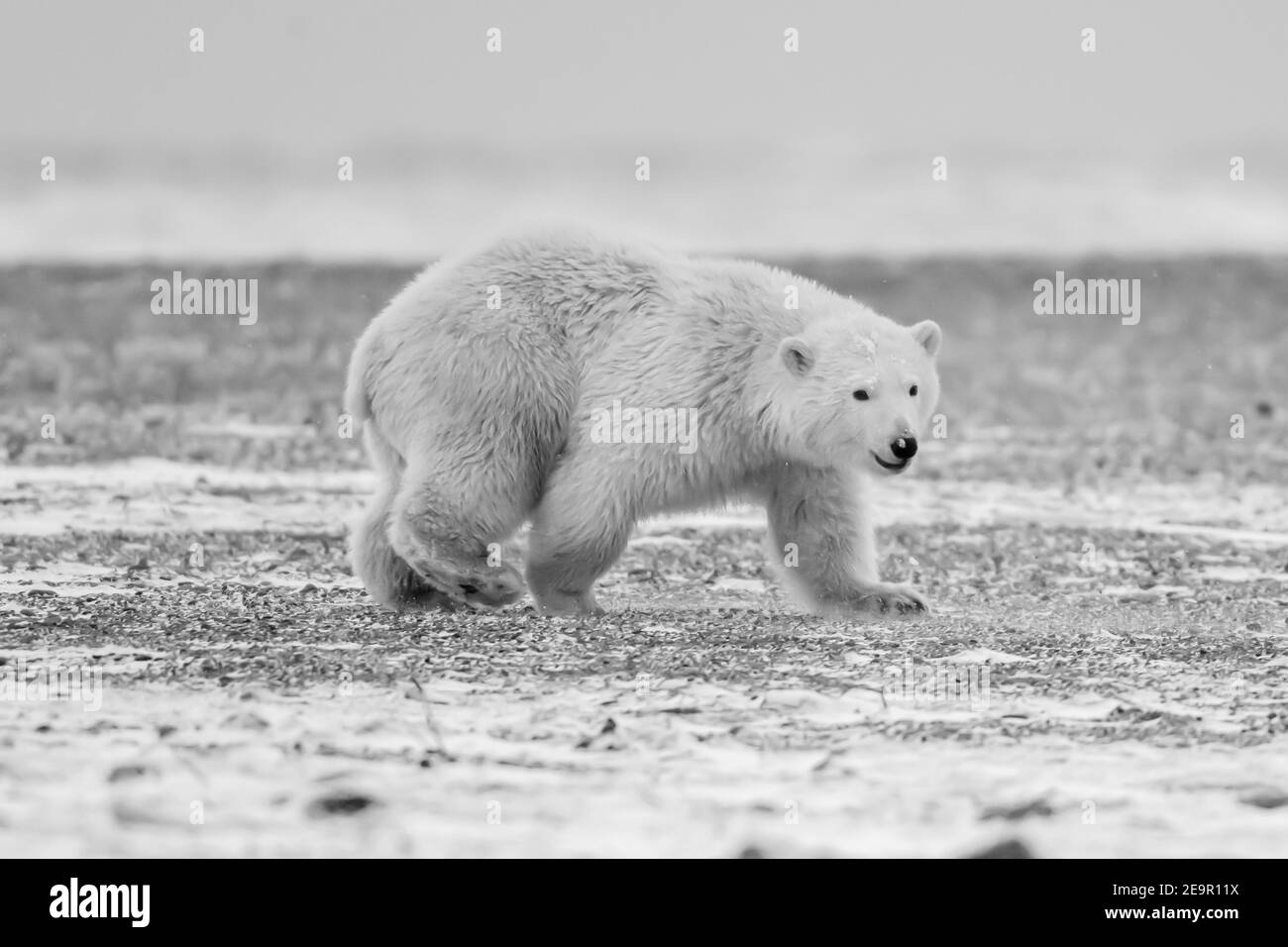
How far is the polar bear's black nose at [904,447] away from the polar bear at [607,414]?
12 millimetres

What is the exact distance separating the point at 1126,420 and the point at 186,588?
9396 millimetres

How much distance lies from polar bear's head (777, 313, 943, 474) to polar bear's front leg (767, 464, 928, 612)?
301 mm

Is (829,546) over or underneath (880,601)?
over

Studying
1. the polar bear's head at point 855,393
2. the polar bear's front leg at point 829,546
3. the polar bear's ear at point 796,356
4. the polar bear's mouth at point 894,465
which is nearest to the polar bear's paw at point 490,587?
the polar bear's front leg at point 829,546

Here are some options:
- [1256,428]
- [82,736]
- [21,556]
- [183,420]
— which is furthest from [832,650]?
[1256,428]

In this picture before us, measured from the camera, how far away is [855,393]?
21.9ft

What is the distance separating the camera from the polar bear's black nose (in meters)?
6.47

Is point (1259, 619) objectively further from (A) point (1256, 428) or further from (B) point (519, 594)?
(A) point (1256, 428)

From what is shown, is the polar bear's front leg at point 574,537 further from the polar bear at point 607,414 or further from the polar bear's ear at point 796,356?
the polar bear's ear at point 796,356

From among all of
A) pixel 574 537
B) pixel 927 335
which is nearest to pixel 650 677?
pixel 574 537

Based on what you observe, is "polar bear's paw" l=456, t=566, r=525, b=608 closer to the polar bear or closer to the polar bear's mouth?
the polar bear

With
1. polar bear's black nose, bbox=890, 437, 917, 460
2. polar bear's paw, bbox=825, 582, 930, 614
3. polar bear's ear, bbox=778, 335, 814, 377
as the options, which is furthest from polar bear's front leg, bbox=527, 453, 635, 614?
polar bear's black nose, bbox=890, 437, 917, 460

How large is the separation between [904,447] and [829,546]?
0.74 meters

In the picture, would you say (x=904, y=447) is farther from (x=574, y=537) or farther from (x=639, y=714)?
(x=639, y=714)
